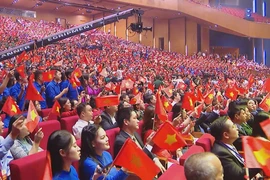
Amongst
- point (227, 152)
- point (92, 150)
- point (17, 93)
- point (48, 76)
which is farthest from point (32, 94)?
point (227, 152)

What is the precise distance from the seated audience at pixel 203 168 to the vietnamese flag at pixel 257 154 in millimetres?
544

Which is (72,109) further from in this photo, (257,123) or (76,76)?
(257,123)

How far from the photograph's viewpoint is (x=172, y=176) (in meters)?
1.77

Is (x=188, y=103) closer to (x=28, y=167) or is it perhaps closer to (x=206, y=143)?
(x=206, y=143)

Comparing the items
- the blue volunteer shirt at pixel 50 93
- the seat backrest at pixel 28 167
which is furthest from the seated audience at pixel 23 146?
the blue volunteer shirt at pixel 50 93

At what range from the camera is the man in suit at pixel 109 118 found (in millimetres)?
3496

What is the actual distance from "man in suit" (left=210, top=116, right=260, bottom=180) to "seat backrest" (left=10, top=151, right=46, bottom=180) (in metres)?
1.30

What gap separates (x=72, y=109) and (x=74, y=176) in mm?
2417

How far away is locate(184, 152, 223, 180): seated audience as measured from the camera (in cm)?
142

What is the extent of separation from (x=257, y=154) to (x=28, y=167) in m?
1.43

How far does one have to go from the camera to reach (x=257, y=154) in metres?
1.92

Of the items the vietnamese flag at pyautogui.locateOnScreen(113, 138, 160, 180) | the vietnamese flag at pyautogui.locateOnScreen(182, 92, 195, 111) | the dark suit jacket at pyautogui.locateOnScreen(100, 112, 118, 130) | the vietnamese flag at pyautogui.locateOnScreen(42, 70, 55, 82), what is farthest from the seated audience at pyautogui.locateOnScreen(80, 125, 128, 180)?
the vietnamese flag at pyautogui.locateOnScreen(42, 70, 55, 82)

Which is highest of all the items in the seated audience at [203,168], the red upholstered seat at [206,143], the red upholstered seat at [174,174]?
the seated audience at [203,168]

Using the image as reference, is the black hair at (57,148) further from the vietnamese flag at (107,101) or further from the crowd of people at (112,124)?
the vietnamese flag at (107,101)
